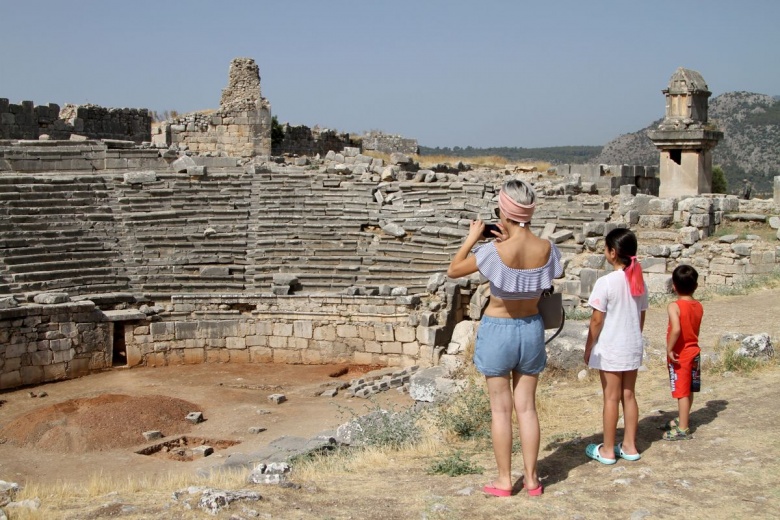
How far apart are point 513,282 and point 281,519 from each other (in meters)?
1.92

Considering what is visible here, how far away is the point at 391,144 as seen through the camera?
32.4m

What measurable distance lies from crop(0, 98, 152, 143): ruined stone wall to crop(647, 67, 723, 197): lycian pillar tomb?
595 inches

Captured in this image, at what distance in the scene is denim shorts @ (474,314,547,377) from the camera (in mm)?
4855

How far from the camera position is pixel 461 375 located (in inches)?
403

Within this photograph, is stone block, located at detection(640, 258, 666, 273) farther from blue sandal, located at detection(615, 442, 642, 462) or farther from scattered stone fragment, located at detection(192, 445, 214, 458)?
blue sandal, located at detection(615, 442, 642, 462)

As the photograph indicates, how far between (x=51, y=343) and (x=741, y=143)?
152 ft

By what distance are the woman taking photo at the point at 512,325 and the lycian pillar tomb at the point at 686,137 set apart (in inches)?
611

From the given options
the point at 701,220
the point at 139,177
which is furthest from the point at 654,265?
the point at 139,177

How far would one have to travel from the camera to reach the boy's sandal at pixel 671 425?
5.71 metres

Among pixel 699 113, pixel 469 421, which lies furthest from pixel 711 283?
pixel 469 421

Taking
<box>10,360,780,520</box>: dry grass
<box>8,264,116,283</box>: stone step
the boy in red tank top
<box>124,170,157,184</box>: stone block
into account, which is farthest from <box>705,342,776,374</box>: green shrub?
<box>124,170,157,184</box>: stone block

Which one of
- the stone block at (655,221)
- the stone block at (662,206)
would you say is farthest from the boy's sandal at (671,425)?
the stone block at (662,206)

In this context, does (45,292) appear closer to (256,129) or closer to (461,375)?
(461,375)

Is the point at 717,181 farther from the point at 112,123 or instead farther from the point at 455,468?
the point at 455,468
